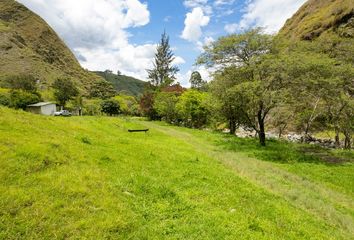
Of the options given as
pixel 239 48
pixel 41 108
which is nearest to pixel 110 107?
pixel 41 108

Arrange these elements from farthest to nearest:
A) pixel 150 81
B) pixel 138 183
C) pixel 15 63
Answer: pixel 15 63 < pixel 150 81 < pixel 138 183

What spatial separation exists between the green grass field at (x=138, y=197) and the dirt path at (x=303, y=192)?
0.07m

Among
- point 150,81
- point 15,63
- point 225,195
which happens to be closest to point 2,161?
point 225,195

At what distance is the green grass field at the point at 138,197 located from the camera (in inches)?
317

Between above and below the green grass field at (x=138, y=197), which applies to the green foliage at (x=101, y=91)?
above

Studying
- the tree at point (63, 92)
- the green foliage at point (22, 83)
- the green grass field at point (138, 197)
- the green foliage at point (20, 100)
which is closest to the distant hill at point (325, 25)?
the green grass field at point (138, 197)

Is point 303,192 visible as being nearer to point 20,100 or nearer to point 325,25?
point 20,100

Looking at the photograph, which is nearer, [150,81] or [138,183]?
[138,183]

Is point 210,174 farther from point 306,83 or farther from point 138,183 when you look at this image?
point 306,83

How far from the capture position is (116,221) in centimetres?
833

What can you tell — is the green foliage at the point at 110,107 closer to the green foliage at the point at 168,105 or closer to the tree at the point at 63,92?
the tree at the point at 63,92

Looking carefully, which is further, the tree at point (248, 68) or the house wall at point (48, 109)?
the house wall at point (48, 109)

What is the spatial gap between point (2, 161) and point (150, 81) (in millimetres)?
76799

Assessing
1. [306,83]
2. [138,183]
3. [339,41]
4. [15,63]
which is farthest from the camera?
[15,63]
